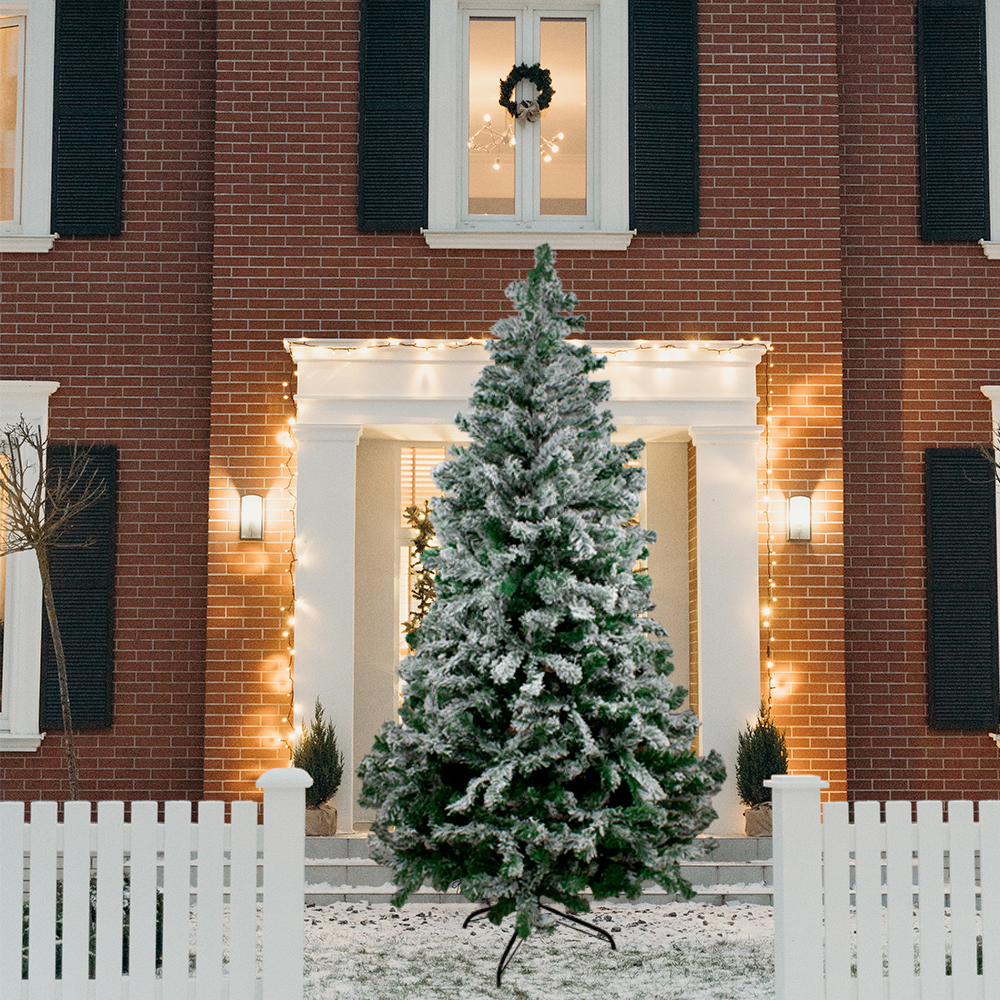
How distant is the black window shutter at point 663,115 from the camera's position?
9.13 meters

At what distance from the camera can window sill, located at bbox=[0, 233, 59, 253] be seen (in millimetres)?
9242

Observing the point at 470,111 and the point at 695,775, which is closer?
the point at 695,775

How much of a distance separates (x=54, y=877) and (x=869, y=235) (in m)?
7.25

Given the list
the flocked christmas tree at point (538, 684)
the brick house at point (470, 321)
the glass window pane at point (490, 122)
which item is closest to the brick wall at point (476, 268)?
the brick house at point (470, 321)

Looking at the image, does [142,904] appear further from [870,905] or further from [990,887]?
[990,887]

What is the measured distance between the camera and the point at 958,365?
9367mm

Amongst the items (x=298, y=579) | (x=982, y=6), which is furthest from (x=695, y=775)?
(x=982, y=6)

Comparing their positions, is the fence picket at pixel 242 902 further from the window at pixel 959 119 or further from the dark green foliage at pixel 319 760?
the window at pixel 959 119

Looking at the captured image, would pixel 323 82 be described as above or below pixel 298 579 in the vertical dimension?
above

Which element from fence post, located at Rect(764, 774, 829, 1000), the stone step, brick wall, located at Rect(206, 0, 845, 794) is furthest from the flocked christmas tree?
brick wall, located at Rect(206, 0, 845, 794)

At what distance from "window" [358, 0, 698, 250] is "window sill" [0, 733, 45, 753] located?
13.8ft

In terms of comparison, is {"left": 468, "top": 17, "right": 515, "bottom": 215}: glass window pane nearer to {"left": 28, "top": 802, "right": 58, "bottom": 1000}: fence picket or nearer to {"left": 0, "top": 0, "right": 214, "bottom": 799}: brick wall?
{"left": 0, "top": 0, "right": 214, "bottom": 799}: brick wall

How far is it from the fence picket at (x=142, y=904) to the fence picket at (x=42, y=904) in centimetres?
28

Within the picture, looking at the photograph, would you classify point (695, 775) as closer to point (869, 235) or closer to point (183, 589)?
point (183, 589)
